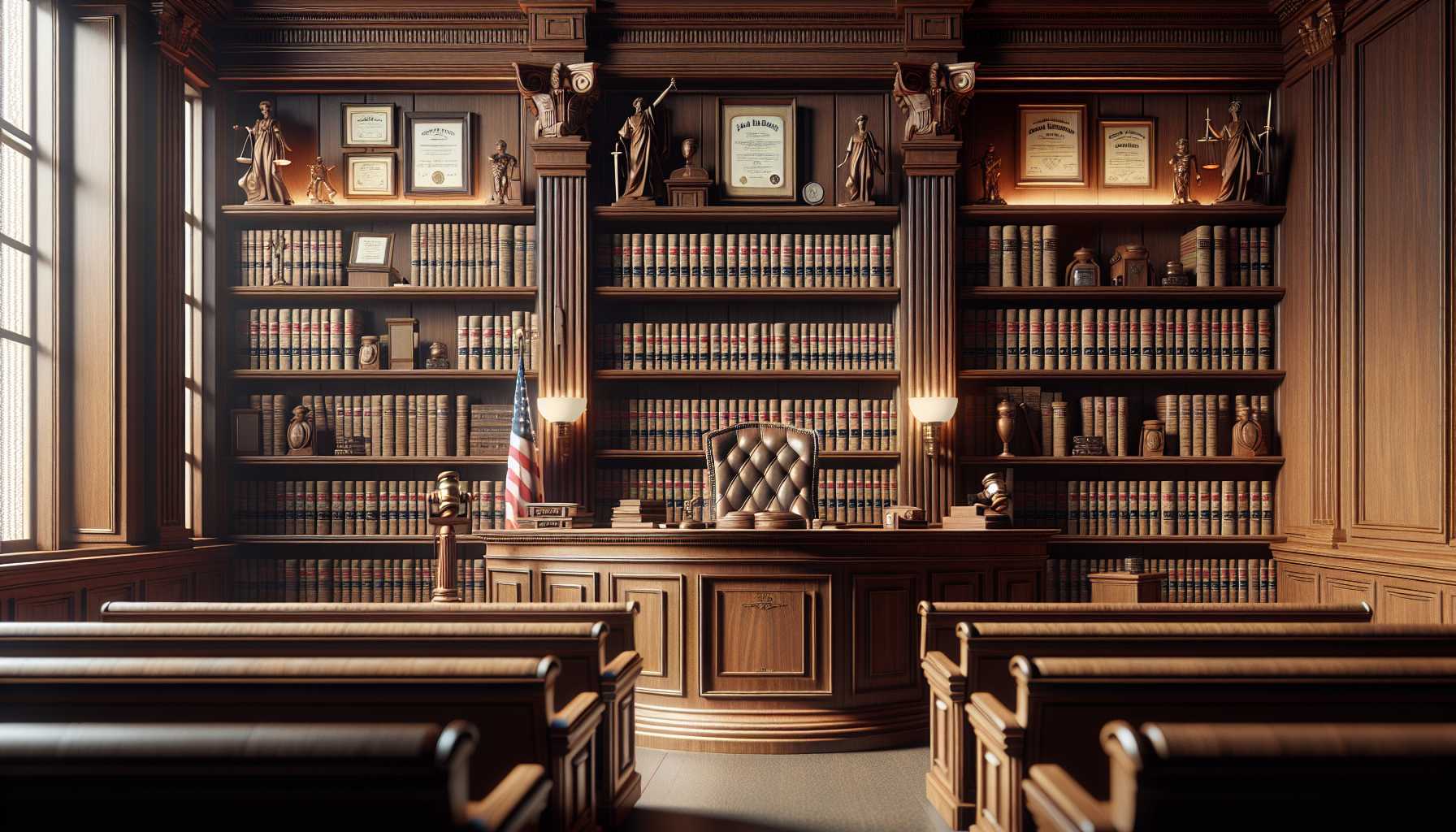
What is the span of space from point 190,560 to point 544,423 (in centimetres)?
207

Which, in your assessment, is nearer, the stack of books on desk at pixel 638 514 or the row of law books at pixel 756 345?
the stack of books on desk at pixel 638 514

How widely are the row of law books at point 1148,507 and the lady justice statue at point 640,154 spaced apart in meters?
2.90

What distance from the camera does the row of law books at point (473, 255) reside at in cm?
629

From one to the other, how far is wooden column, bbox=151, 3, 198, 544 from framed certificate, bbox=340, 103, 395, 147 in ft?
3.24

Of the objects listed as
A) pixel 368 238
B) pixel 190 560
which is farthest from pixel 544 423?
pixel 190 560

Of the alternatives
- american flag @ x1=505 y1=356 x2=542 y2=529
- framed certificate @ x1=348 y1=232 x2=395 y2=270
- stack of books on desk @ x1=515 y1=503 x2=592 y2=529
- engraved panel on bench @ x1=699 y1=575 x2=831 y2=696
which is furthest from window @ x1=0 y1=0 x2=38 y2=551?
engraved panel on bench @ x1=699 y1=575 x2=831 y2=696

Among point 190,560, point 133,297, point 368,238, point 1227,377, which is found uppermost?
point 368,238

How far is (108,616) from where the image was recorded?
325 cm

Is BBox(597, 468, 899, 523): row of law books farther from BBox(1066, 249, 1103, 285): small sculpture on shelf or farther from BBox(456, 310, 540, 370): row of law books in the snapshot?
BBox(1066, 249, 1103, 285): small sculpture on shelf

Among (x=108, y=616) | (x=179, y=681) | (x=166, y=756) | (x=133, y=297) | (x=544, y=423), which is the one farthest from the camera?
(x=544, y=423)

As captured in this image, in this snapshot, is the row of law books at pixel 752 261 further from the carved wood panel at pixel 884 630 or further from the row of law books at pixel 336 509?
the carved wood panel at pixel 884 630

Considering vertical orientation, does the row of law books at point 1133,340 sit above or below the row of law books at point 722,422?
above

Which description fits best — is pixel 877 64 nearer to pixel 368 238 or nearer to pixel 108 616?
pixel 368 238

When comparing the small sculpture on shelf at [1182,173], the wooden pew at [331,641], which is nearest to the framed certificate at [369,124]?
the wooden pew at [331,641]
